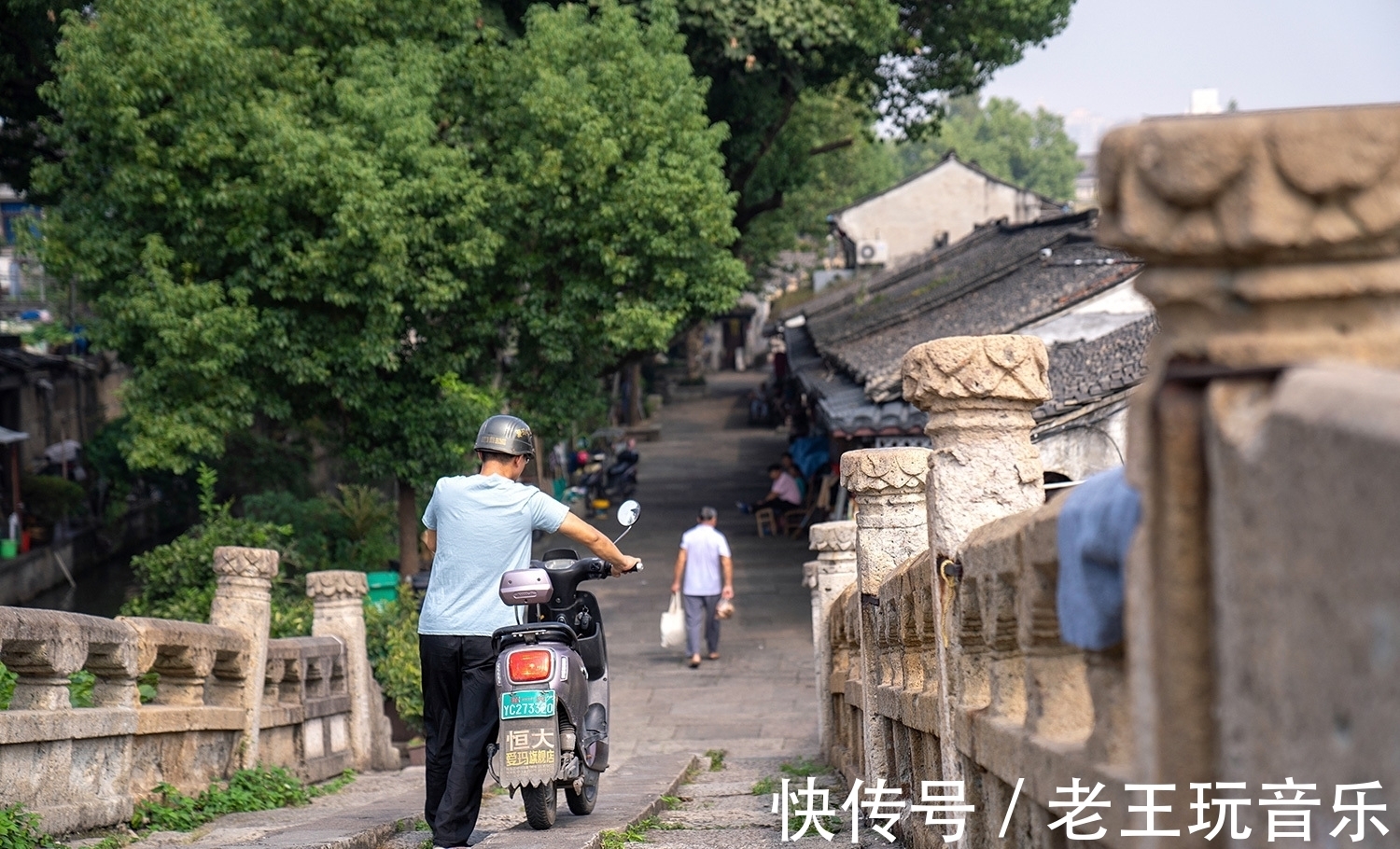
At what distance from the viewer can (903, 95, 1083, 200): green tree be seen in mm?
97312

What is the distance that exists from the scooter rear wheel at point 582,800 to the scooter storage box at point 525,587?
1.03 metres

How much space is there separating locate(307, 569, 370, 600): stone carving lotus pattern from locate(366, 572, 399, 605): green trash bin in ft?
14.3

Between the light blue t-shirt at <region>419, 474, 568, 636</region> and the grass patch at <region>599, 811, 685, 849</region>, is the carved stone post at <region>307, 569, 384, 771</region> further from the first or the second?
the light blue t-shirt at <region>419, 474, 568, 636</region>

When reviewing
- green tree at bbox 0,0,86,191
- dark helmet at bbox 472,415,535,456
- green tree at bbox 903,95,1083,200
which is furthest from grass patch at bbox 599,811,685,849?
green tree at bbox 903,95,1083,200

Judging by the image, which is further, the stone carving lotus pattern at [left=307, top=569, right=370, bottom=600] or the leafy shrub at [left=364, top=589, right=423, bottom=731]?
the leafy shrub at [left=364, top=589, right=423, bottom=731]

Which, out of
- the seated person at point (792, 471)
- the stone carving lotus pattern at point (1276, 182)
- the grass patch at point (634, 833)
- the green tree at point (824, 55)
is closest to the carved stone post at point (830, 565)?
the grass patch at point (634, 833)

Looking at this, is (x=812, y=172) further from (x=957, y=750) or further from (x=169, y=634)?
(x=957, y=750)

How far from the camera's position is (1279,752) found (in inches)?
75.8

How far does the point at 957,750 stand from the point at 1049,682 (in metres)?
1.24

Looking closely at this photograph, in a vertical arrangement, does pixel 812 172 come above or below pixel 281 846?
above

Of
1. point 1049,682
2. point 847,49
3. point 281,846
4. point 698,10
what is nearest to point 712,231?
point 698,10

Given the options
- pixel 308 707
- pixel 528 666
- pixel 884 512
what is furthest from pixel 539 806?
pixel 308 707

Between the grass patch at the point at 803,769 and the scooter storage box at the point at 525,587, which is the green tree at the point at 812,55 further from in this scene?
the scooter storage box at the point at 525,587

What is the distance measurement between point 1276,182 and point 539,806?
195 inches
